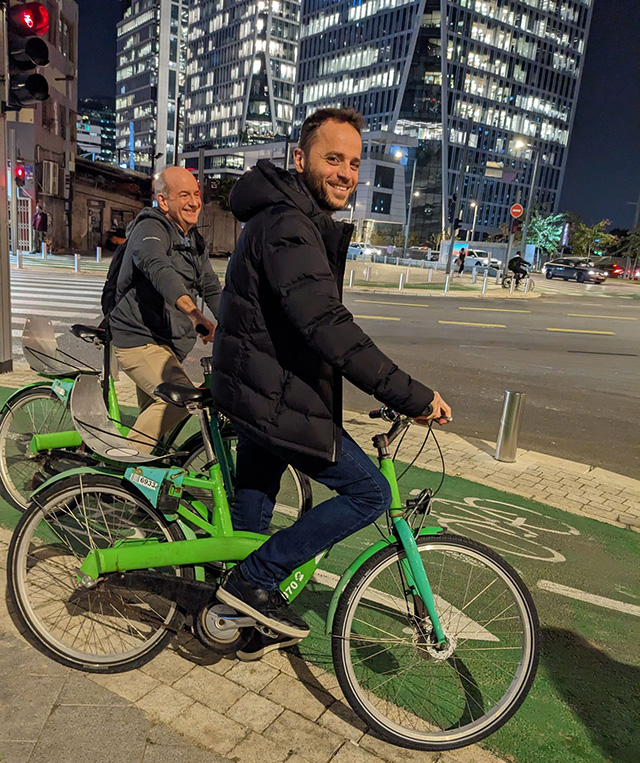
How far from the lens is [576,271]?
46.3 metres

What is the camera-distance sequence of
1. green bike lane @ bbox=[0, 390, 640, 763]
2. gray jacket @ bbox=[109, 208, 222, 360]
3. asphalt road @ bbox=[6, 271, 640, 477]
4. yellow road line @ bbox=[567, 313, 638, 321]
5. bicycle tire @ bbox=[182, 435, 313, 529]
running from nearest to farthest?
1. green bike lane @ bbox=[0, 390, 640, 763]
2. bicycle tire @ bbox=[182, 435, 313, 529]
3. gray jacket @ bbox=[109, 208, 222, 360]
4. asphalt road @ bbox=[6, 271, 640, 477]
5. yellow road line @ bbox=[567, 313, 638, 321]

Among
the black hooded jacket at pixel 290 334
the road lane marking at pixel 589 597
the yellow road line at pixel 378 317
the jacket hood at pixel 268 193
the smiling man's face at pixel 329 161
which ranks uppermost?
the smiling man's face at pixel 329 161

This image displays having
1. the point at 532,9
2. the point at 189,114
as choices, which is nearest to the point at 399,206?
the point at 532,9

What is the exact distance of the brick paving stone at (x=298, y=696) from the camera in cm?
250

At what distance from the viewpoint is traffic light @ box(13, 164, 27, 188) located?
2942 cm

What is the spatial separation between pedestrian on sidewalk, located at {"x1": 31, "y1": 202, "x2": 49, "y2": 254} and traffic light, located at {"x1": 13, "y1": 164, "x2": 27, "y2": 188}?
4.65ft

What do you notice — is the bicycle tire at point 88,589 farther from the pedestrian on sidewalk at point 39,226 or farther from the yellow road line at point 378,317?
the pedestrian on sidewalk at point 39,226

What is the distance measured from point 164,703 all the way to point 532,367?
10.1m

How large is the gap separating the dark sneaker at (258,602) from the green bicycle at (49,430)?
800mm

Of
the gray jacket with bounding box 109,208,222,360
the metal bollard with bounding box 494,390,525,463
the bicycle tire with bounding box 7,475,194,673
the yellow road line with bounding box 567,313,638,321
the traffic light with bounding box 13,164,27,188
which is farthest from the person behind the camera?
the traffic light with bounding box 13,164,27,188

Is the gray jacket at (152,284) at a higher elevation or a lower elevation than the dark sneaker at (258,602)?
higher

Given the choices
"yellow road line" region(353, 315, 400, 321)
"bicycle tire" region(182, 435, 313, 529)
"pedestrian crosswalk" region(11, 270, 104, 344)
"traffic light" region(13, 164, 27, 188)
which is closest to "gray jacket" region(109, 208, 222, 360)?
"bicycle tire" region(182, 435, 313, 529)

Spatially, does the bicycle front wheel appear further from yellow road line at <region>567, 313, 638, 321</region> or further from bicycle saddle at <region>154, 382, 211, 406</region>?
yellow road line at <region>567, 313, 638, 321</region>

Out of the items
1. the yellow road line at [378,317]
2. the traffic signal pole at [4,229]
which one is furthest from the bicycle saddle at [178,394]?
the yellow road line at [378,317]
